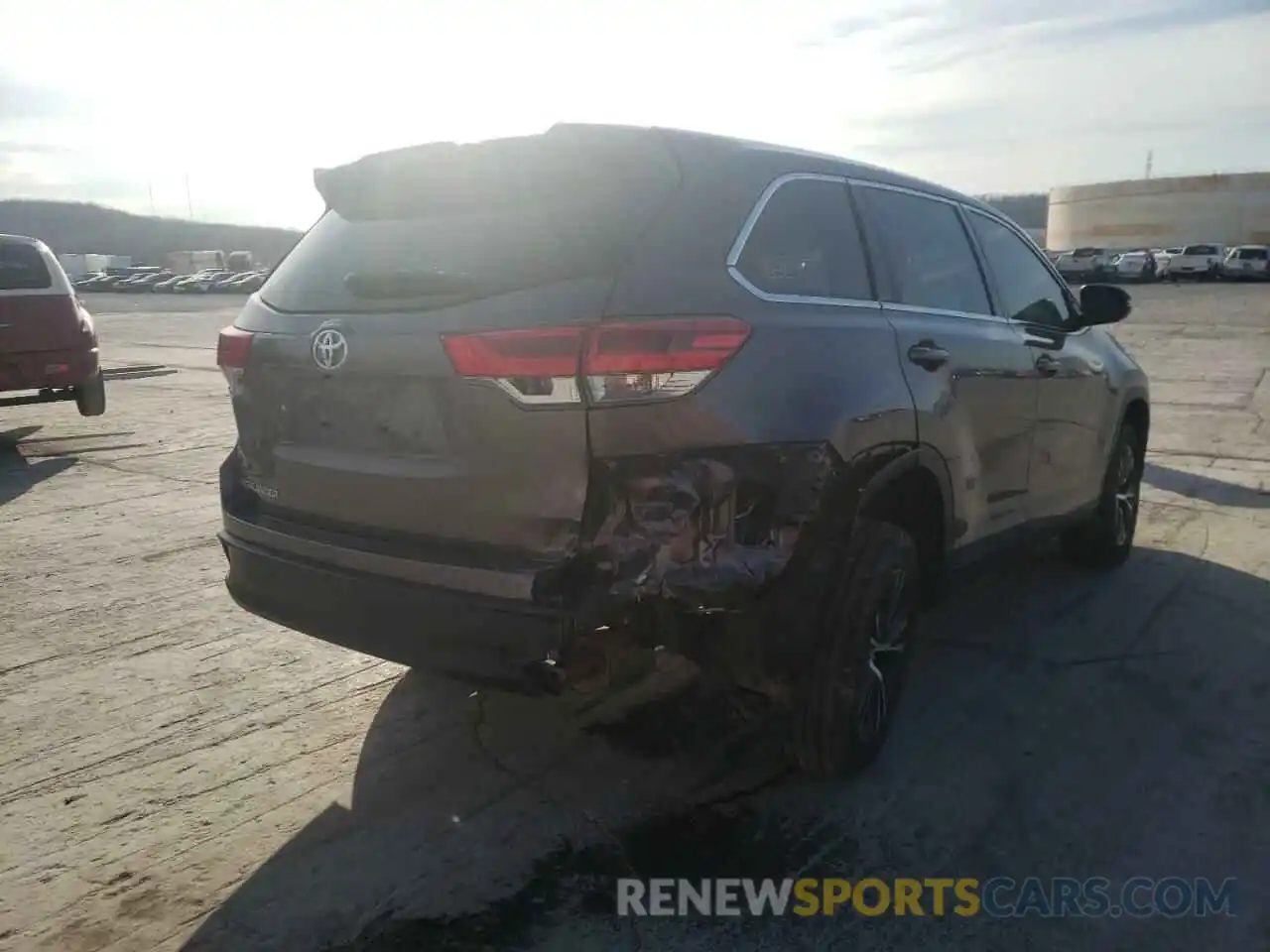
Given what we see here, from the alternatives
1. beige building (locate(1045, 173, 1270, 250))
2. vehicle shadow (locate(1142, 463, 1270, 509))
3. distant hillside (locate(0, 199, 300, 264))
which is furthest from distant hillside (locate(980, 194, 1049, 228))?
vehicle shadow (locate(1142, 463, 1270, 509))

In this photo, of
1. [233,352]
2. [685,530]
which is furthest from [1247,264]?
[233,352]

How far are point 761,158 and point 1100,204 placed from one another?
91.6 meters

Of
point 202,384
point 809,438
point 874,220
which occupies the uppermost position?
point 874,220

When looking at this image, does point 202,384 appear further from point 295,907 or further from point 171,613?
point 295,907

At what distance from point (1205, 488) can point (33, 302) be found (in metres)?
9.49

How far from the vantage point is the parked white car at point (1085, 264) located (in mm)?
49938

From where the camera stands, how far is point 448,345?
2619 mm

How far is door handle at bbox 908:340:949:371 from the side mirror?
187cm

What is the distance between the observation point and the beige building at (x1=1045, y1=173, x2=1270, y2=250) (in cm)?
7312

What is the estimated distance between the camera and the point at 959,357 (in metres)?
3.66

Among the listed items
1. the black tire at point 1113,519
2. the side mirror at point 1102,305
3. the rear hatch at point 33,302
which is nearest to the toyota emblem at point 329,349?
the side mirror at point 1102,305

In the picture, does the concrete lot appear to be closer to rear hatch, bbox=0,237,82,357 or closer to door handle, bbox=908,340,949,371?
door handle, bbox=908,340,949,371

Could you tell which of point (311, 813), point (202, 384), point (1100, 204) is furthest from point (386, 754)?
point (1100, 204)

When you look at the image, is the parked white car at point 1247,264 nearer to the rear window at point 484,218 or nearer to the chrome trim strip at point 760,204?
the chrome trim strip at point 760,204
